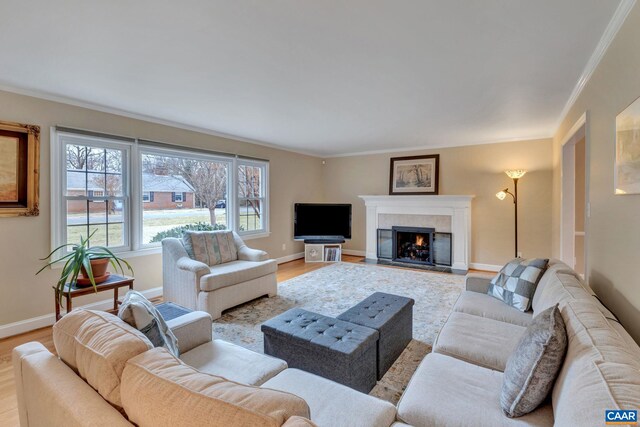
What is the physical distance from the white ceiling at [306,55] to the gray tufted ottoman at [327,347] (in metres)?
2.01

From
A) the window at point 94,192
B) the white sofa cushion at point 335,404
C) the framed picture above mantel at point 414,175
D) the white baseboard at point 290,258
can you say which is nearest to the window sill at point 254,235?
the white baseboard at point 290,258

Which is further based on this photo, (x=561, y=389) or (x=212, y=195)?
(x=212, y=195)

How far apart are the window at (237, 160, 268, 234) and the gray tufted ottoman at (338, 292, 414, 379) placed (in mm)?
3433

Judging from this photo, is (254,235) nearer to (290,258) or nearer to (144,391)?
(290,258)

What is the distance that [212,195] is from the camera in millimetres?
5035

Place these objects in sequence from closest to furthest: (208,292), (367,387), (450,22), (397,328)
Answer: (450,22), (367,387), (397,328), (208,292)

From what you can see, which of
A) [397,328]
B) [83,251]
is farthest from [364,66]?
[83,251]

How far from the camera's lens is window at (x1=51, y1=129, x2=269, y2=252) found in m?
3.41

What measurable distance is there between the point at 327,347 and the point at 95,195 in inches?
135

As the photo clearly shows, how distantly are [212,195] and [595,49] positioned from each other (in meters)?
4.82

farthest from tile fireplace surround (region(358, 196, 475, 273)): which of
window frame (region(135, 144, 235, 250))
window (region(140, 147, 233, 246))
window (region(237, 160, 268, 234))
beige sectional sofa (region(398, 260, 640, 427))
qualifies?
beige sectional sofa (region(398, 260, 640, 427))

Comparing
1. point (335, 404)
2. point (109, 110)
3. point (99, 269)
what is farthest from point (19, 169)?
point (335, 404)

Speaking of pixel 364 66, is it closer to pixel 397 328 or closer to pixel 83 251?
pixel 397 328

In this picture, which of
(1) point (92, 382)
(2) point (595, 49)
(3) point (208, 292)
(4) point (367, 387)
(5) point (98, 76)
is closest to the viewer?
(1) point (92, 382)
